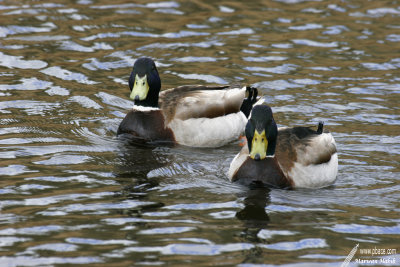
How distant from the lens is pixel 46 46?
15406mm

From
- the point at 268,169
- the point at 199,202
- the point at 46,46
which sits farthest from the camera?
the point at 46,46

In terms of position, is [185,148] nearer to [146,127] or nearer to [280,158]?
[146,127]

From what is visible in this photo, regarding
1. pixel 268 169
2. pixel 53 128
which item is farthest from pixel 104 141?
pixel 268 169

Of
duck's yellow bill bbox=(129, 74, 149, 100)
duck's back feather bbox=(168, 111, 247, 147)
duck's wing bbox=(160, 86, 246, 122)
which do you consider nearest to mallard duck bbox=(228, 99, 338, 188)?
duck's back feather bbox=(168, 111, 247, 147)

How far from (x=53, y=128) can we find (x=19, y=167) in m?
1.86

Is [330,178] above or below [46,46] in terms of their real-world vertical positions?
below

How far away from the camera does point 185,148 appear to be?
11.2 metres

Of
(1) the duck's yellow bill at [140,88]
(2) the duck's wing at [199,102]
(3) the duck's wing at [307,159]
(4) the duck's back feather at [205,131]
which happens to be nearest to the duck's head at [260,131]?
(3) the duck's wing at [307,159]

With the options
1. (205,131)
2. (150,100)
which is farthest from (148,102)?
(205,131)

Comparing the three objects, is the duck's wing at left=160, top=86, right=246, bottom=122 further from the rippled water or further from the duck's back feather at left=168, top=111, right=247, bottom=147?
the rippled water

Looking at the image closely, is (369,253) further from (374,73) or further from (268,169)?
(374,73)

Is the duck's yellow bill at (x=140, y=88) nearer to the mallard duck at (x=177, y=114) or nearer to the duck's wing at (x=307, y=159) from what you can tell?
the mallard duck at (x=177, y=114)

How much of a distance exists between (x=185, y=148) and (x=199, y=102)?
0.78 metres

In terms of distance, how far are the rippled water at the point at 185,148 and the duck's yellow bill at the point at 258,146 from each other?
Result: 429 mm
